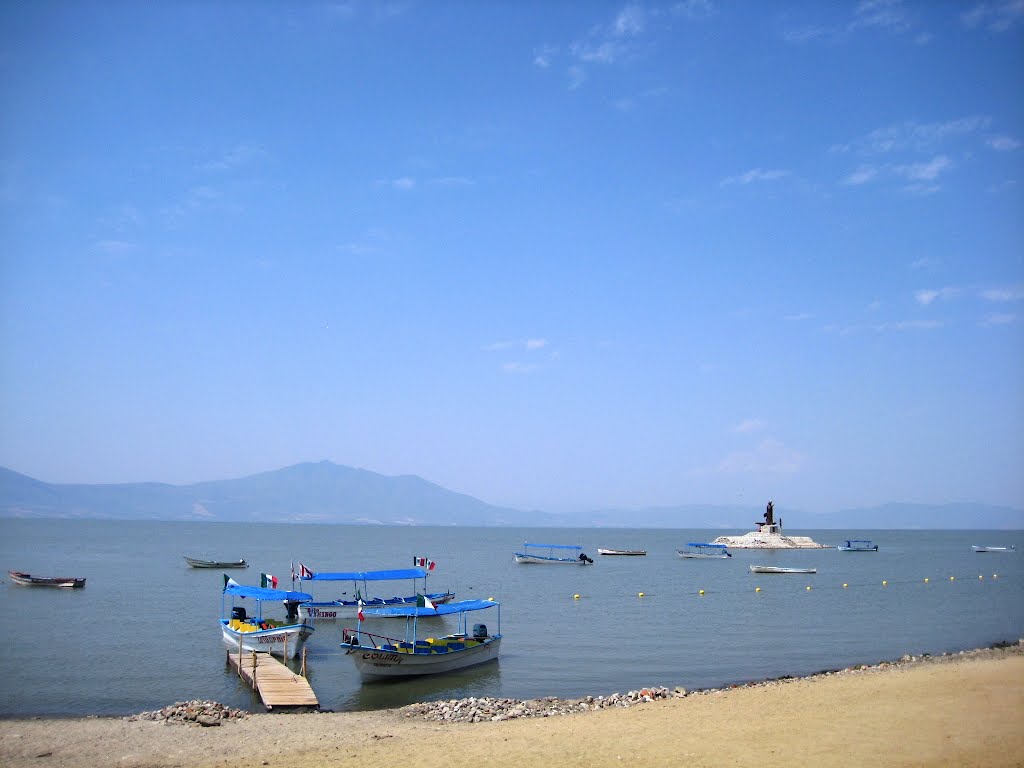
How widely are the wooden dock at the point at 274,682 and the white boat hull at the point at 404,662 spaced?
193cm

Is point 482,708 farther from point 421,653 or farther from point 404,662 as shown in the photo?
point 421,653

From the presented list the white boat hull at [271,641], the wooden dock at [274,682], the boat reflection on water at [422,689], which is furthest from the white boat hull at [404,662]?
the white boat hull at [271,641]

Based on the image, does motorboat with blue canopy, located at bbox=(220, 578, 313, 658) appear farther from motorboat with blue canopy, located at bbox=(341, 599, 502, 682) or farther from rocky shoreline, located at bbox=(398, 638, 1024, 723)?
rocky shoreline, located at bbox=(398, 638, 1024, 723)

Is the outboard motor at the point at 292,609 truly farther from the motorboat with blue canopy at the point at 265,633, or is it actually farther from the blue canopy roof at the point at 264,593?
the motorboat with blue canopy at the point at 265,633

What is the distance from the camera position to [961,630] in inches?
1588

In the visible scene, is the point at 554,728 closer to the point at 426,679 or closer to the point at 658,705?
the point at 658,705

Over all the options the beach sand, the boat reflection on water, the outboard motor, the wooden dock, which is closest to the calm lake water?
the boat reflection on water

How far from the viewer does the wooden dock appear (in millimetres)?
22953

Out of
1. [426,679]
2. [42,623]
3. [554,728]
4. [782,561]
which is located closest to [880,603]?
[426,679]

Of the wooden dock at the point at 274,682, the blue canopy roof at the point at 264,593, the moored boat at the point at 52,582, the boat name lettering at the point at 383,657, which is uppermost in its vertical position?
the blue canopy roof at the point at 264,593

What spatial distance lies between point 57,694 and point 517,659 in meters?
15.9

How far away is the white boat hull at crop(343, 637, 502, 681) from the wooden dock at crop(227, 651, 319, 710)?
1931 millimetres

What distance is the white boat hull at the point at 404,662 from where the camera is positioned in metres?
26.3

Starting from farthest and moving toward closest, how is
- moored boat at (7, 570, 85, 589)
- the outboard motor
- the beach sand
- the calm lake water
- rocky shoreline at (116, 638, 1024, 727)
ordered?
moored boat at (7, 570, 85, 589), the outboard motor, the calm lake water, rocky shoreline at (116, 638, 1024, 727), the beach sand
